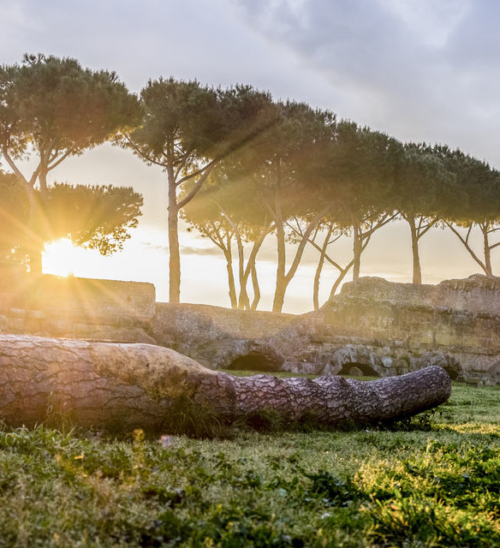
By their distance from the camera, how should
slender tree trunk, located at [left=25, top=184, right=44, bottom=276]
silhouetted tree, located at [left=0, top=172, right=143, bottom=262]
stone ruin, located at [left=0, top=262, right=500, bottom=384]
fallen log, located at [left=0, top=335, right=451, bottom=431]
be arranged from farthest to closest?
silhouetted tree, located at [left=0, top=172, right=143, bottom=262]
slender tree trunk, located at [left=25, top=184, right=44, bottom=276]
stone ruin, located at [left=0, top=262, right=500, bottom=384]
fallen log, located at [left=0, top=335, right=451, bottom=431]

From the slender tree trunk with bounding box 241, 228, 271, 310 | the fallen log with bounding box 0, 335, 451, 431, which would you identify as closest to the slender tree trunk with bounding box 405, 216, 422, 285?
the slender tree trunk with bounding box 241, 228, 271, 310

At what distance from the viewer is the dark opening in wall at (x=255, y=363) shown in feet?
48.2

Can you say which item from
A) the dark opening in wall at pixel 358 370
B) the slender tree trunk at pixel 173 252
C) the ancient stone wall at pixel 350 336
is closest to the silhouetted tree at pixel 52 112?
the slender tree trunk at pixel 173 252

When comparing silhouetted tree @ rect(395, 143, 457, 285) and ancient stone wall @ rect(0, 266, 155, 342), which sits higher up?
silhouetted tree @ rect(395, 143, 457, 285)

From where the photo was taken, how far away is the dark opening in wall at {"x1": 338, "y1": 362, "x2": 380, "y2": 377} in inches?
614

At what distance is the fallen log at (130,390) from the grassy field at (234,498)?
37 centimetres

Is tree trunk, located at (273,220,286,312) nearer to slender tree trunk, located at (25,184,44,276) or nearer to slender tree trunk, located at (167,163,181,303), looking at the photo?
slender tree trunk, located at (167,163,181,303)

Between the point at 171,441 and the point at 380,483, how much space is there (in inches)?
Answer: 72.0

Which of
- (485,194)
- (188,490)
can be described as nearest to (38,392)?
(188,490)

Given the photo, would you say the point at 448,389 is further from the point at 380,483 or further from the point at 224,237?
the point at 224,237

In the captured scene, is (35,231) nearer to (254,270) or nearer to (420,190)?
(254,270)

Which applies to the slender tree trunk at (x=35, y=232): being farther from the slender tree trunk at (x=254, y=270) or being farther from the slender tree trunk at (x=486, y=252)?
the slender tree trunk at (x=486, y=252)

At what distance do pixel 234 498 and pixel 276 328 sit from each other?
13711 millimetres

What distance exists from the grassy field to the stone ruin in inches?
402
